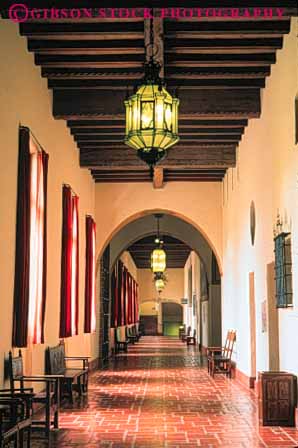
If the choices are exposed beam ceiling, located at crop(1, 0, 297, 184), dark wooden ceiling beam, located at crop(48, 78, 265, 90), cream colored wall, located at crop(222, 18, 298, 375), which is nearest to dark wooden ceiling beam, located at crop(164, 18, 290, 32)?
exposed beam ceiling, located at crop(1, 0, 297, 184)

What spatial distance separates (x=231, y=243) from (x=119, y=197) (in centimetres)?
311

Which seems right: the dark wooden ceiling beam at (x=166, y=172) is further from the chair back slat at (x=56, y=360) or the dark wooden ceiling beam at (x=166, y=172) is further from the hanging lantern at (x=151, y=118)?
the hanging lantern at (x=151, y=118)

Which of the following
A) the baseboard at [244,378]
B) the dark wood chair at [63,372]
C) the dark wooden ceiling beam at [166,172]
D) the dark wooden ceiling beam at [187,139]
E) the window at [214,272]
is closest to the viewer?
the dark wood chair at [63,372]

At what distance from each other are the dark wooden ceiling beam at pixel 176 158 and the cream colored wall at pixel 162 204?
7.50 ft

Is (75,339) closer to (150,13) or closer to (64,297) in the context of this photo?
(64,297)

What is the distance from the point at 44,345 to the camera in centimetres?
961

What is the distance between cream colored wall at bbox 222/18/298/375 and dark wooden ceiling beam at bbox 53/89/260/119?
0.30m

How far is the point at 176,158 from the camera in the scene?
13203 millimetres

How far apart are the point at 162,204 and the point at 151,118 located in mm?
9283

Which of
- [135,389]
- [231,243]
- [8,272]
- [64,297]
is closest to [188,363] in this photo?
→ [231,243]

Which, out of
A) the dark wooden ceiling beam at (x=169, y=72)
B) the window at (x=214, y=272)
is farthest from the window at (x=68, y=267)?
the window at (x=214, y=272)

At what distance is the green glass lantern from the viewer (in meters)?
6.35

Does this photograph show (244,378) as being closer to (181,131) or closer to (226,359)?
(226,359)

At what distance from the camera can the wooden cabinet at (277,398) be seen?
25.1 ft
